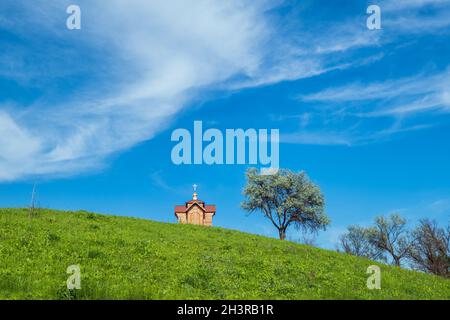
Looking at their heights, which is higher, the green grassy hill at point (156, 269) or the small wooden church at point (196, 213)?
the small wooden church at point (196, 213)

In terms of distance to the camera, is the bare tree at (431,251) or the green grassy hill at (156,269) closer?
the green grassy hill at (156,269)

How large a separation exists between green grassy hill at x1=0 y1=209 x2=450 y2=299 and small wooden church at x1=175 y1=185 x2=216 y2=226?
51759 millimetres

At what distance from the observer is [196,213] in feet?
261

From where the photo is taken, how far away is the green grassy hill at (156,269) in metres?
13.3

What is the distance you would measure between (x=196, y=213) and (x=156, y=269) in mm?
62859

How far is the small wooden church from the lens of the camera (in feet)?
259

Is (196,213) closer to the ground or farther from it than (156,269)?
farther from it

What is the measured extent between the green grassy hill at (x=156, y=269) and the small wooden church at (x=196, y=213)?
51759 millimetres

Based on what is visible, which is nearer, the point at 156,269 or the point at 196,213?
the point at 156,269

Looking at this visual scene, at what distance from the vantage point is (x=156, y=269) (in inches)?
667
